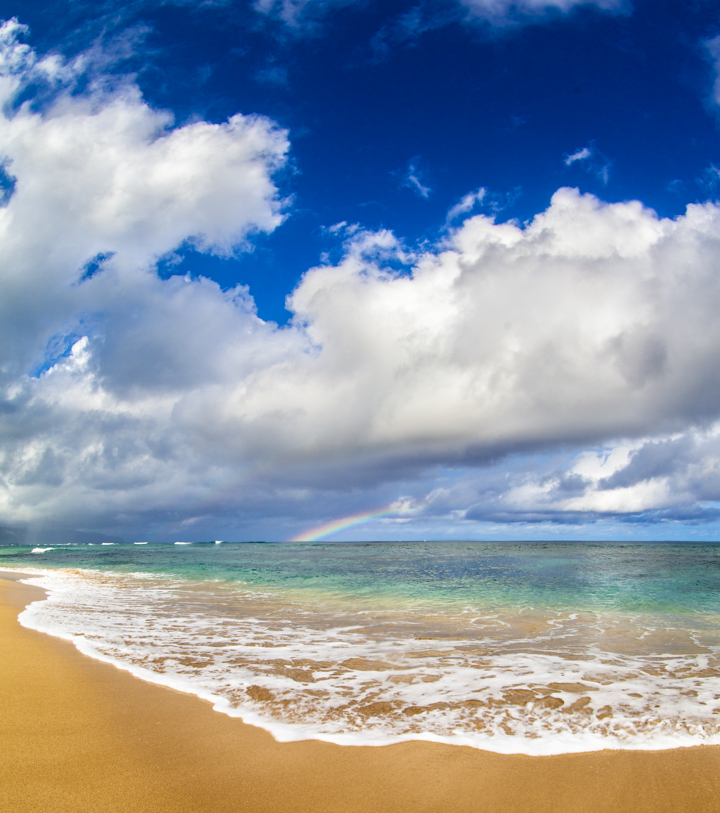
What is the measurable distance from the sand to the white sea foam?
36 centimetres

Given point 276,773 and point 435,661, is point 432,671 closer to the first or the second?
point 435,661

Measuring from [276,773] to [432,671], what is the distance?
4185mm

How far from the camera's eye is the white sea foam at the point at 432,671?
5133 millimetres

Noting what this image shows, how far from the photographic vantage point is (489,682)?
6938mm

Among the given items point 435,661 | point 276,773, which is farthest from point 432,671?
point 276,773

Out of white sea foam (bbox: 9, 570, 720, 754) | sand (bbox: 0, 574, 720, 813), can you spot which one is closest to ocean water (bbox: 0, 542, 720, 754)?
white sea foam (bbox: 9, 570, 720, 754)

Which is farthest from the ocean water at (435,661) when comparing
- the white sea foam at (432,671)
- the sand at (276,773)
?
the sand at (276,773)

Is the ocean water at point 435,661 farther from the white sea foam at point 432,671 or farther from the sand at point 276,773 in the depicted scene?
the sand at point 276,773

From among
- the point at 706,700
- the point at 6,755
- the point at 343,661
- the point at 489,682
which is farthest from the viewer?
the point at 343,661

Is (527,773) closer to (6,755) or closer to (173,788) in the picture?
(173,788)

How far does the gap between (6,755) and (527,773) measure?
4565mm

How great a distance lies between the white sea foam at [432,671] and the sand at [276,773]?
0.36 meters

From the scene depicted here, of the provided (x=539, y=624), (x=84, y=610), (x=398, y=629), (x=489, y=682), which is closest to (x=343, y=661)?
(x=489, y=682)

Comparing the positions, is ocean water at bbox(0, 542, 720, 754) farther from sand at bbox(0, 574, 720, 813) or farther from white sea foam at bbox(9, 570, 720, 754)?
sand at bbox(0, 574, 720, 813)
